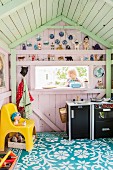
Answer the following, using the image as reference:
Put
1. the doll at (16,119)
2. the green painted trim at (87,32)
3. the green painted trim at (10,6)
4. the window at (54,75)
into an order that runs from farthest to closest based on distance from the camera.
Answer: the window at (54,75) < the green painted trim at (87,32) < the doll at (16,119) < the green painted trim at (10,6)

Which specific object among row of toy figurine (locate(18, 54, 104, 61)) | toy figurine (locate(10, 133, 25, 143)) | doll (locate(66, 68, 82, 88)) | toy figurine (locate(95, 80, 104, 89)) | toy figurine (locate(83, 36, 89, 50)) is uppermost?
toy figurine (locate(83, 36, 89, 50))

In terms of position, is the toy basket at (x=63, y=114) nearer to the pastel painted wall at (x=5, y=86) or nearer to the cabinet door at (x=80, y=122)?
the cabinet door at (x=80, y=122)

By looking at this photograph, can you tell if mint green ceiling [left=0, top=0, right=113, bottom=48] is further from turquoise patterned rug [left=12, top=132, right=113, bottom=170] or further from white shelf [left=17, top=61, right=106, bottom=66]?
turquoise patterned rug [left=12, top=132, right=113, bottom=170]

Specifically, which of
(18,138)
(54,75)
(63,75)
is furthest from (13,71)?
(18,138)

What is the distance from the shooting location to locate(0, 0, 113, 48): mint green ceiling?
3.15 m

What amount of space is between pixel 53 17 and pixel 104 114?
239 centimetres

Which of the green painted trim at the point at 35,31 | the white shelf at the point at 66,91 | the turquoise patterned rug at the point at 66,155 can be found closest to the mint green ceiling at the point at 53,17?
the green painted trim at the point at 35,31

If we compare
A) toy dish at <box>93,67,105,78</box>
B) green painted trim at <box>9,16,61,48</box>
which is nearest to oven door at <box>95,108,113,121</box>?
toy dish at <box>93,67,105,78</box>

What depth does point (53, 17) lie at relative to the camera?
467 centimetres

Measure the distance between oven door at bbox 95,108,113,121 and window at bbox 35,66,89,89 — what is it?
0.99 meters

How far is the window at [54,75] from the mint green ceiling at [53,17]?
0.80 metres

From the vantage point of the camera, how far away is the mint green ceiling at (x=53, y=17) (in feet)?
10.3

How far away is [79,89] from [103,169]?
2.25 metres

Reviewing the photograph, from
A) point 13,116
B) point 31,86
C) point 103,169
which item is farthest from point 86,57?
point 103,169
